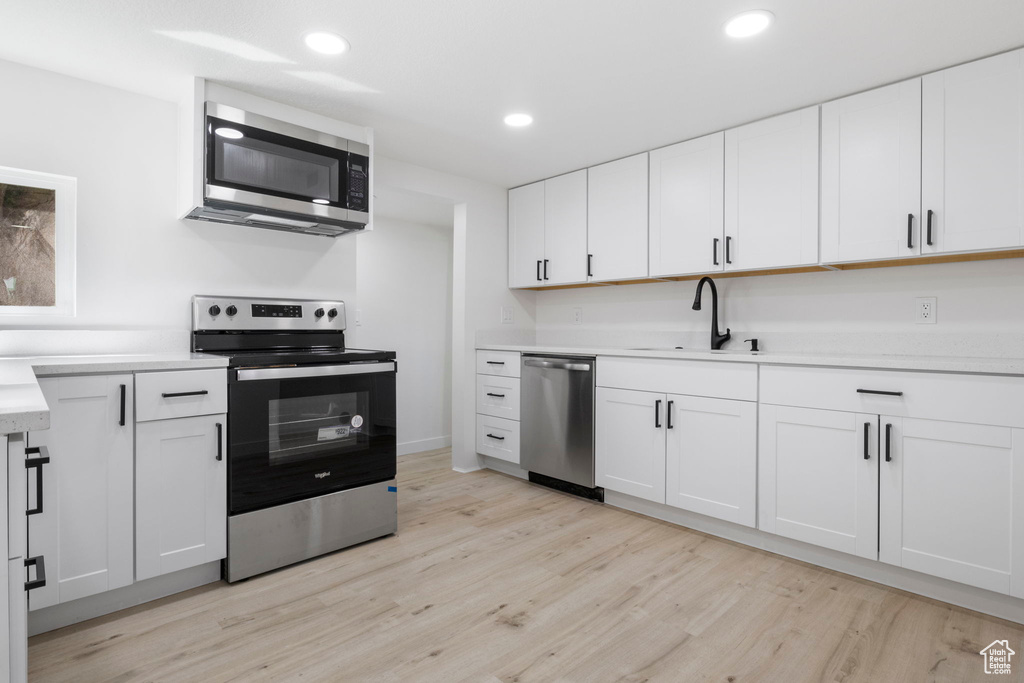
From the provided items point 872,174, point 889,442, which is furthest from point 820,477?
point 872,174

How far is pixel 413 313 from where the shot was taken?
4.59 m

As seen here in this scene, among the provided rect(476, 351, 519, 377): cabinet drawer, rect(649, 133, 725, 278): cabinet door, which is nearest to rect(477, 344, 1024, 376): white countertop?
rect(649, 133, 725, 278): cabinet door

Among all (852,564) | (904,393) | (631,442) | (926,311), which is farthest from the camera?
(631,442)

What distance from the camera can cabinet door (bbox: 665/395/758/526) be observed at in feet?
8.25

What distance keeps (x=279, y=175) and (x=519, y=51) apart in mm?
1278

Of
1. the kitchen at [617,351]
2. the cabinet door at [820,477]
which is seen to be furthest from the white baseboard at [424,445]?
the cabinet door at [820,477]

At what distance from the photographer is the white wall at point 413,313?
4.31m

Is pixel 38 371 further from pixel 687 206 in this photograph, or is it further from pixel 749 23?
pixel 687 206

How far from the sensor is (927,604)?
6.66ft

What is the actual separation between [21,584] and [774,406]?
2.58 meters

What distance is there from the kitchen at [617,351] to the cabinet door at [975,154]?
0.02 meters

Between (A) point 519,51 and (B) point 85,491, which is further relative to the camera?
(A) point 519,51

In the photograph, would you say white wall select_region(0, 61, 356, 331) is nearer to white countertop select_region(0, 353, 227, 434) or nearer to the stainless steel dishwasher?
white countertop select_region(0, 353, 227, 434)

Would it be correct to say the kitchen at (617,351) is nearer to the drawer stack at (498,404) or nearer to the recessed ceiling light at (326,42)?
the recessed ceiling light at (326,42)
